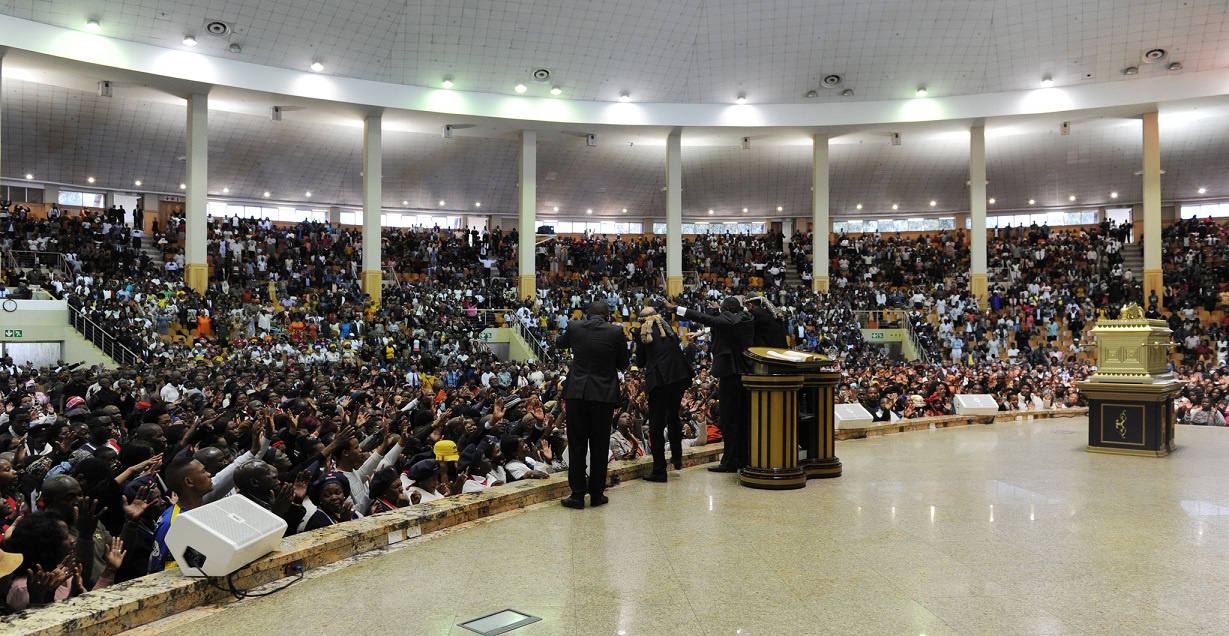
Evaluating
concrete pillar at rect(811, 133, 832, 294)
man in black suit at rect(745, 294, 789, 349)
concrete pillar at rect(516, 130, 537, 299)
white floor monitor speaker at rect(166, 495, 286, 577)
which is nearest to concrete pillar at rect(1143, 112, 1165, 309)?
concrete pillar at rect(811, 133, 832, 294)

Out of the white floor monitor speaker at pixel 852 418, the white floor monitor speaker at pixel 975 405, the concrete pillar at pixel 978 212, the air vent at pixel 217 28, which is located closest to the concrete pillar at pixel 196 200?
the air vent at pixel 217 28

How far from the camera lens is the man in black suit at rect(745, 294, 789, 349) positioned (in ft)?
21.5

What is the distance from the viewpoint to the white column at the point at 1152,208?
2489cm

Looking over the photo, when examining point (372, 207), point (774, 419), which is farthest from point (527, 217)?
point (774, 419)

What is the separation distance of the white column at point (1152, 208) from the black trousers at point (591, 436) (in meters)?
25.9

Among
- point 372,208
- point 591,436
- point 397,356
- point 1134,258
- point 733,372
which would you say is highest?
point 372,208

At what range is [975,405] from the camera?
11031mm

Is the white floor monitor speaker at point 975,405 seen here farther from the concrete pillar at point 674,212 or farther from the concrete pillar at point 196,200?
the concrete pillar at point 196,200

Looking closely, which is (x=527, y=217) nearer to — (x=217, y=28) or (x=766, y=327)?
(x=217, y=28)

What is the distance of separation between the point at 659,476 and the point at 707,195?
1199 inches

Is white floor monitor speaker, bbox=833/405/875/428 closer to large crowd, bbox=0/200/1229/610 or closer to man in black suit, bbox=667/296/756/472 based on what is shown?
large crowd, bbox=0/200/1229/610

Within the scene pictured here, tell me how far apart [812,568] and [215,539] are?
2.50m

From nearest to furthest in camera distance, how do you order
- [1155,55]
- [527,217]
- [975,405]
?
[975,405] → [1155,55] → [527,217]

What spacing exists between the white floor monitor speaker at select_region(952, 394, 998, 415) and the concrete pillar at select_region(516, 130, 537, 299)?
16.6 metres
